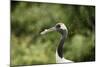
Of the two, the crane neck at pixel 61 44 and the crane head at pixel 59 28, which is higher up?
the crane head at pixel 59 28

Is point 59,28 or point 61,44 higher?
point 59,28

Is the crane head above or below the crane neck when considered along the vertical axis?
above

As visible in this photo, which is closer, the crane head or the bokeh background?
the bokeh background

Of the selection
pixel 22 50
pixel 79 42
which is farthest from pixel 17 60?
pixel 79 42

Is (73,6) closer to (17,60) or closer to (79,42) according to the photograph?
(79,42)

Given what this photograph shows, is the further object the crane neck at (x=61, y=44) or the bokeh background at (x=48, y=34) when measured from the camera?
the crane neck at (x=61, y=44)

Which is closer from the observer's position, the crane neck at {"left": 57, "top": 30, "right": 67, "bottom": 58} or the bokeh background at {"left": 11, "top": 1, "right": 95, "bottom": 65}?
the bokeh background at {"left": 11, "top": 1, "right": 95, "bottom": 65}

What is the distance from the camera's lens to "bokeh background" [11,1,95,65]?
6.56 ft

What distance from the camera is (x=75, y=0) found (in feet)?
7.38

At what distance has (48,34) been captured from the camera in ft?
6.95

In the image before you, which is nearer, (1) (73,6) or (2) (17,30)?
(2) (17,30)

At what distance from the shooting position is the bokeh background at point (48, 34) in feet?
6.56
